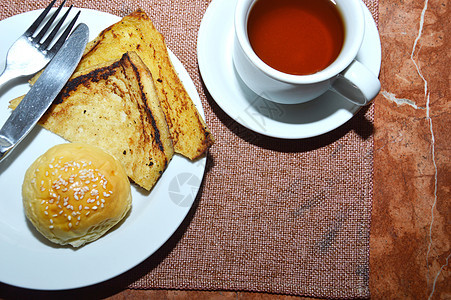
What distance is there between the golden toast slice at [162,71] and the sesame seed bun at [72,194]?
8.2 inches

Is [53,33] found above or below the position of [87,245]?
above

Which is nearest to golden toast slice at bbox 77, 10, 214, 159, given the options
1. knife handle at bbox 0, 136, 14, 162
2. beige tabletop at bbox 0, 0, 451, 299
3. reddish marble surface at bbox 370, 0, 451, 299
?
beige tabletop at bbox 0, 0, 451, 299

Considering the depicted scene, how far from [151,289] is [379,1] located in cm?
119

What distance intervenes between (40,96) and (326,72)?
2.50 feet

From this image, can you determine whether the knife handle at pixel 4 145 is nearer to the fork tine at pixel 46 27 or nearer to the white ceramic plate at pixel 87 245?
the white ceramic plate at pixel 87 245

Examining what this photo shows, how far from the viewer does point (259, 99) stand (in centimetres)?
110

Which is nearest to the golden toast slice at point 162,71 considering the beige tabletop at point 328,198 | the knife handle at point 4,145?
the beige tabletop at point 328,198

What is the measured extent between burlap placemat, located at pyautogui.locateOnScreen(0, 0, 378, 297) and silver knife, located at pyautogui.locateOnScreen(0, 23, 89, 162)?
0.26 metres

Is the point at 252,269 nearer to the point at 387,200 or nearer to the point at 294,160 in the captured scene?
the point at 294,160

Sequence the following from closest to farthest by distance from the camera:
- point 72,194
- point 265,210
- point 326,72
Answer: point 326,72, point 72,194, point 265,210

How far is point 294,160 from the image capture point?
123cm

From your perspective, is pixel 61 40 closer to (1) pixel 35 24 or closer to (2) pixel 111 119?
(1) pixel 35 24

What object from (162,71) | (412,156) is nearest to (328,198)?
(412,156)

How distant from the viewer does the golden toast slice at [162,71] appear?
105 cm
